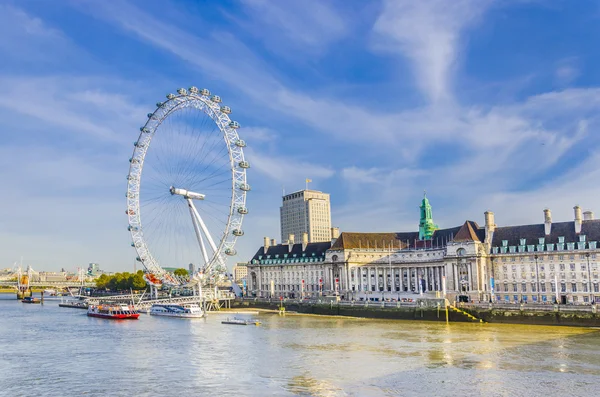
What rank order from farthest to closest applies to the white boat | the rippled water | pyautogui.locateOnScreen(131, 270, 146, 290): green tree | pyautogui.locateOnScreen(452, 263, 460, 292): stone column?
pyautogui.locateOnScreen(131, 270, 146, 290): green tree, pyautogui.locateOnScreen(452, 263, 460, 292): stone column, the white boat, the rippled water

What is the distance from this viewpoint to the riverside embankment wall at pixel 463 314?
6544 centimetres

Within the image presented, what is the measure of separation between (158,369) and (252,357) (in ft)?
25.3

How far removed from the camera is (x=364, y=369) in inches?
1570

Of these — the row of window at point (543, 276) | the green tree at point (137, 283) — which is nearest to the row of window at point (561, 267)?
the row of window at point (543, 276)

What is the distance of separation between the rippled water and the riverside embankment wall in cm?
335

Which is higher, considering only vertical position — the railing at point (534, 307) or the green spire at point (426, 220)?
the green spire at point (426, 220)

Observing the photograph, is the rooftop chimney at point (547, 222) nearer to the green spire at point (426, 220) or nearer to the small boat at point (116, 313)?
the green spire at point (426, 220)

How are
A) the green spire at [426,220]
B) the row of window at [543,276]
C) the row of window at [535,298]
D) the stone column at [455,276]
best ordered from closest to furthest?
the row of window at [535,298], the row of window at [543,276], the stone column at [455,276], the green spire at [426,220]

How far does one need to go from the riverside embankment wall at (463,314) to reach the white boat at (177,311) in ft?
56.6

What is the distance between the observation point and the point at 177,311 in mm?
94750

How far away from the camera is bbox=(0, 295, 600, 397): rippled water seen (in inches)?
1357

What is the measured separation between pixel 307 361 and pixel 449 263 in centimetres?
5807

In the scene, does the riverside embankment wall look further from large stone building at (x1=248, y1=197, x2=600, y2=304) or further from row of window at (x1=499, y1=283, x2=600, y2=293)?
row of window at (x1=499, y1=283, x2=600, y2=293)

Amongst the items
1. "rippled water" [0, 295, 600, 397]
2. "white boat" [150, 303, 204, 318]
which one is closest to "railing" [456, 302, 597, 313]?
"rippled water" [0, 295, 600, 397]
